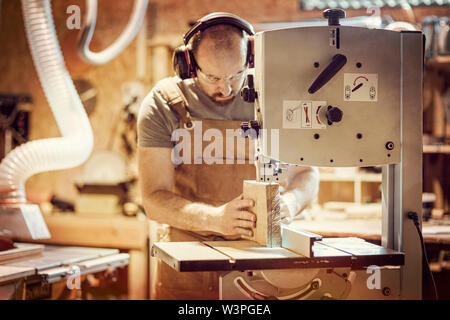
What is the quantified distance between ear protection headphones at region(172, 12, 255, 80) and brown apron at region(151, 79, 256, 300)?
149 millimetres

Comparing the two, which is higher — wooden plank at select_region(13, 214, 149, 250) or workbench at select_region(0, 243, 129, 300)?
workbench at select_region(0, 243, 129, 300)

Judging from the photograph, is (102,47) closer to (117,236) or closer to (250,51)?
(117,236)

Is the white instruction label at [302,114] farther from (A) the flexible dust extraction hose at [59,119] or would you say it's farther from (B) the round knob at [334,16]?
(A) the flexible dust extraction hose at [59,119]

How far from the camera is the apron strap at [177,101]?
75.7 inches

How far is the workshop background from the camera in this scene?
12.0 ft

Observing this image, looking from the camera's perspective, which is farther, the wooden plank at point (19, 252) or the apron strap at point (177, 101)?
the wooden plank at point (19, 252)

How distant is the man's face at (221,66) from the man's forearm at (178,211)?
420 millimetres

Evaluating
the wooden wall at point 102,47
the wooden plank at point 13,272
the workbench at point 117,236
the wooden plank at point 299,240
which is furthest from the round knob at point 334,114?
the wooden wall at point 102,47

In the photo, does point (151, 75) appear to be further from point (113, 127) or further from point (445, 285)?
point (445, 285)

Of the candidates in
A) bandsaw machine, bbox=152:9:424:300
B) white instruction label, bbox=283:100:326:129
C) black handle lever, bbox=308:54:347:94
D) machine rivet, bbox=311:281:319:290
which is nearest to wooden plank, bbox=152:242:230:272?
bandsaw machine, bbox=152:9:424:300

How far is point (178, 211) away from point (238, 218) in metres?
0.34

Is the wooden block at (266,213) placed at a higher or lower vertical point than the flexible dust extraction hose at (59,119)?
lower

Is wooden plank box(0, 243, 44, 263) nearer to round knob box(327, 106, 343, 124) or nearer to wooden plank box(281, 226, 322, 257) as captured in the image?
wooden plank box(281, 226, 322, 257)

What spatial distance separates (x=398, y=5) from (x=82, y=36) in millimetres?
2263
